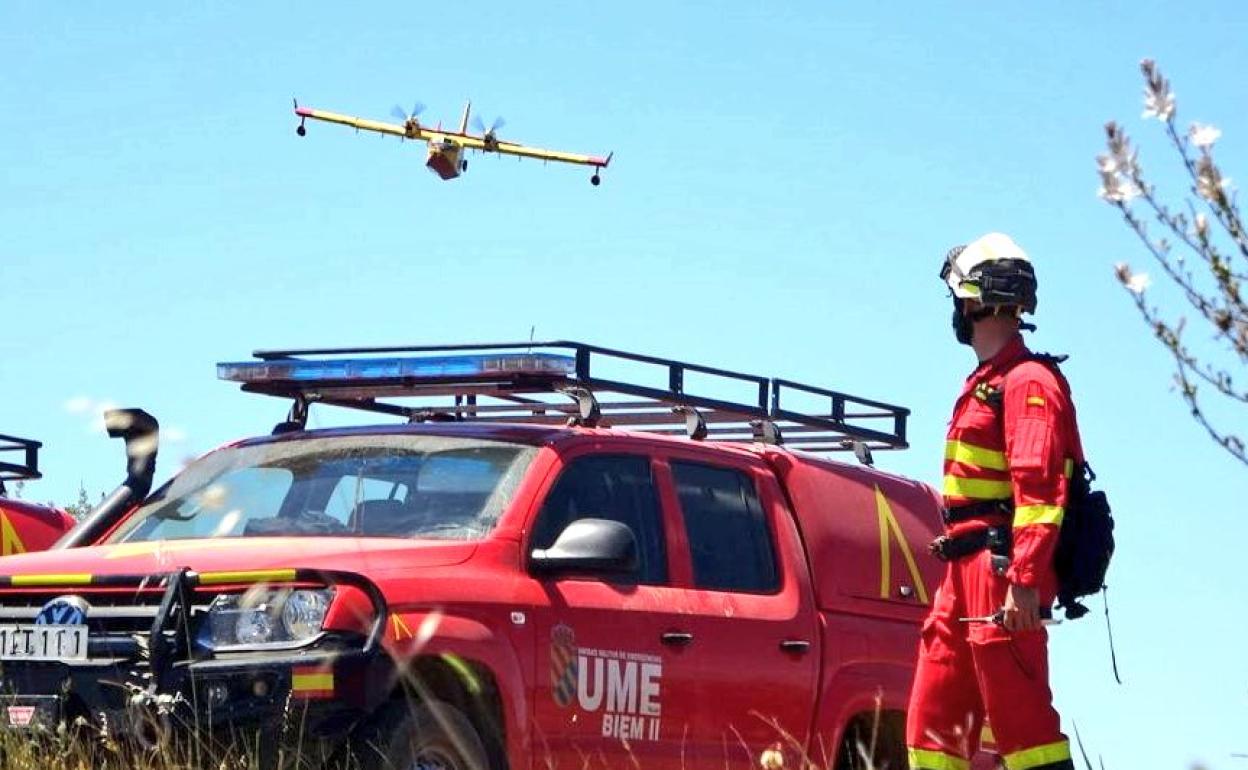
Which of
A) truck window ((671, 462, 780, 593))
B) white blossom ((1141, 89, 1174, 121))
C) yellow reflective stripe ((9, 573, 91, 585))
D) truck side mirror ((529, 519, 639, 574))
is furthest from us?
truck window ((671, 462, 780, 593))

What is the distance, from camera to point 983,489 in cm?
651

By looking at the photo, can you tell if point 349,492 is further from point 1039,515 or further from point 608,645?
point 1039,515

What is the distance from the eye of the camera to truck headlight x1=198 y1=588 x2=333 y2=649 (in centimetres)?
654

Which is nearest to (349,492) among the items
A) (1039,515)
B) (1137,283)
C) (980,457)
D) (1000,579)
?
(980,457)

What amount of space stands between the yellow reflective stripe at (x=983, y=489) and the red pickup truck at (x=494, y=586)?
2.54 feet

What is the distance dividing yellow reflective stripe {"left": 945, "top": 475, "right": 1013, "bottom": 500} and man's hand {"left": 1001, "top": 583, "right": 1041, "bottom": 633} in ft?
1.25

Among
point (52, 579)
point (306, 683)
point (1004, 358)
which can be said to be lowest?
point (306, 683)

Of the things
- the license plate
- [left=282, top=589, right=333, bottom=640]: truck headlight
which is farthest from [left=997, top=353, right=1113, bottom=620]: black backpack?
the license plate

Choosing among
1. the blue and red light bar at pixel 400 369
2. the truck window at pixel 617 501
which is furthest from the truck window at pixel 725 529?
the blue and red light bar at pixel 400 369

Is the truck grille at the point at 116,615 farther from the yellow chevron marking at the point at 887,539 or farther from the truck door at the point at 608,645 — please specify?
the yellow chevron marking at the point at 887,539

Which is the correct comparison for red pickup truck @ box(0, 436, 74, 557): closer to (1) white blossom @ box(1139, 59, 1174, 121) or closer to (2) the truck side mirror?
(2) the truck side mirror

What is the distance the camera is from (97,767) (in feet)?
21.3

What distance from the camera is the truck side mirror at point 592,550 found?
7.08m

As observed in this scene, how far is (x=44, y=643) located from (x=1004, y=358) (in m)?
2.90
